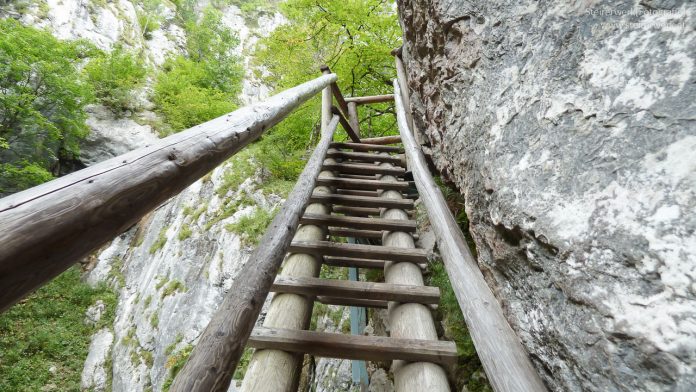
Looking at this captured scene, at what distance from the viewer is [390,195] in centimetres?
358

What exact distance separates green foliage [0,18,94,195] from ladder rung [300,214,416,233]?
36.5 ft

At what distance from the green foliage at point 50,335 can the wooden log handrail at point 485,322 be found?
1007 cm

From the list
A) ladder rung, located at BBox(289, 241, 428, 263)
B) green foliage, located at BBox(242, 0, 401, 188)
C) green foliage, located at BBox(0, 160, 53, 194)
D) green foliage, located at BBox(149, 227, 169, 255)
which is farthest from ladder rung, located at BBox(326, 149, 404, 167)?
A: green foliage, located at BBox(0, 160, 53, 194)

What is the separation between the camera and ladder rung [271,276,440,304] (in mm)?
1892

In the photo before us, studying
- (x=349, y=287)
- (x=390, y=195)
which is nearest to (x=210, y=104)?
(x=390, y=195)

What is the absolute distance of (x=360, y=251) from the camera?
91.8 inches

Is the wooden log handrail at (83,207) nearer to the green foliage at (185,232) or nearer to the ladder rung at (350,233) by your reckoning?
the ladder rung at (350,233)

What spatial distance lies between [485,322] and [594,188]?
0.66m

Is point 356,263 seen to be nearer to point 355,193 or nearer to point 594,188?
point 355,193

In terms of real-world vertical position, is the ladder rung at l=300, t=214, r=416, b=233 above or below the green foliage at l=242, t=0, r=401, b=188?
below

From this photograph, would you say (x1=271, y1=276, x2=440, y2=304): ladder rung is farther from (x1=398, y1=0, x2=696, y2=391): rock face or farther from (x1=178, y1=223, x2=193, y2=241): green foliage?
(x1=178, y1=223, x2=193, y2=241): green foliage

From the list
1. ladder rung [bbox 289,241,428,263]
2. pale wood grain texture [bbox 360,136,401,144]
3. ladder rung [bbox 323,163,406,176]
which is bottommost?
ladder rung [bbox 289,241,428,263]

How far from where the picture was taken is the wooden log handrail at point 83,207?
0.46 meters

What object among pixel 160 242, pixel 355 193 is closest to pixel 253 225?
pixel 355 193
